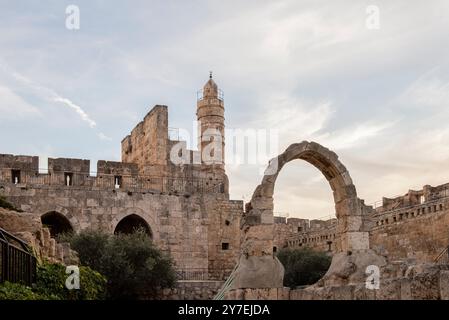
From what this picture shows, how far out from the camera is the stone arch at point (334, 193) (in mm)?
9977

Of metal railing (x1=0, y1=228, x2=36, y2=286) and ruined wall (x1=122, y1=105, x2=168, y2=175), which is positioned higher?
ruined wall (x1=122, y1=105, x2=168, y2=175)

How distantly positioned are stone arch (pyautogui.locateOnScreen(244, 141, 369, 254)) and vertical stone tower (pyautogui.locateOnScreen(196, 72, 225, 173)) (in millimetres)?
22881

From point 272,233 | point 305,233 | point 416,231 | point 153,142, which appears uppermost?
point 153,142

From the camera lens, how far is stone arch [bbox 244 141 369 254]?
393 inches

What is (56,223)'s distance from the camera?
26969 millimetres

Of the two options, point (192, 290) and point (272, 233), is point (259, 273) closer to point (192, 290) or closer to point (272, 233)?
point (272, 233)

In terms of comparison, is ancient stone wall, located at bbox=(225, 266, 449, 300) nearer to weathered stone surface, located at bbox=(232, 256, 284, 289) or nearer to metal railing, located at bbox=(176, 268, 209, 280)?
weathered stone surface, located at bbox=(232, 256, 284, 289)

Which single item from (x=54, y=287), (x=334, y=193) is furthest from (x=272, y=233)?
(x=54, y=287)

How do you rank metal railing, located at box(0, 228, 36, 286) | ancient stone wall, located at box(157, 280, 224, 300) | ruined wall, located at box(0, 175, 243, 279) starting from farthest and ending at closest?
1. ruined wall, located at box(0, 175, 243, 279)
2. ancient stone wall, located at box(157, 280, 224, 300)
3. metal railing, located at box(0, 228, 36, 286)

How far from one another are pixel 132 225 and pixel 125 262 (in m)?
5.69

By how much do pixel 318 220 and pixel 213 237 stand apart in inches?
356

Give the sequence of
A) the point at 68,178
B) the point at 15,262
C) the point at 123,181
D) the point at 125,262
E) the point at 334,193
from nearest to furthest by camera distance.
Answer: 1. the point at 15,262
2. the point at 334,193
3. the point at 125,262
4. the point at 68,178
5. the point at 123,181

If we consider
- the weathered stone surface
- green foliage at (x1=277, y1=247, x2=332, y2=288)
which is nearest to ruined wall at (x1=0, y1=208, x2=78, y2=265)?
the weathered stone surface

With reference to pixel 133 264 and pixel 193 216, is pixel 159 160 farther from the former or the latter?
pixel 133 264
